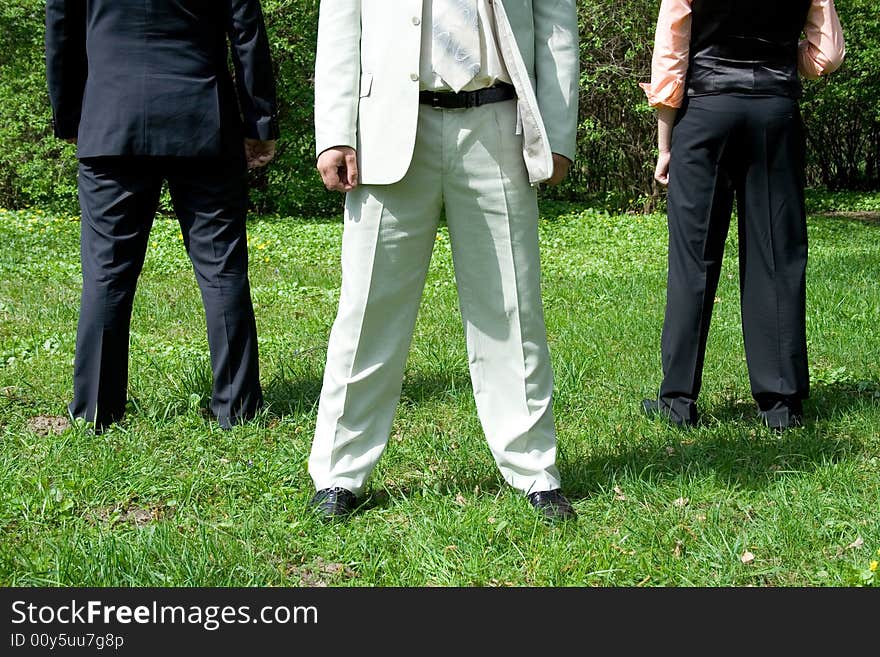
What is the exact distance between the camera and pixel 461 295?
3402mm

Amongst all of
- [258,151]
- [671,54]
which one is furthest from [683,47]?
[258,151]

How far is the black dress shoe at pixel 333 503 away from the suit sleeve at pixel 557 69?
1.34 meters

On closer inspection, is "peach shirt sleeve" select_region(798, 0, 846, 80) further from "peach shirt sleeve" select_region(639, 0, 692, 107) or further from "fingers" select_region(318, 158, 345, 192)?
"fingers" select_region(318, 158, 345, 192)

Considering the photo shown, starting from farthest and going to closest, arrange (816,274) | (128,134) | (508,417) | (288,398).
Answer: (816,274) < (288,398) < (128,134) < (508,417)

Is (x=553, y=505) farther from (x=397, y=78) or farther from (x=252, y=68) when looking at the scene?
(x=252, y=68)

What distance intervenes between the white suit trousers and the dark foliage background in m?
12.1

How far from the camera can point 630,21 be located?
50.5 ft

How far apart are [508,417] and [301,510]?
0.77 metres

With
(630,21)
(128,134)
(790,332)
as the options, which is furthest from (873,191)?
(128,134)

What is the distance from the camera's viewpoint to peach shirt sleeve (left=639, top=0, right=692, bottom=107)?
428 cm

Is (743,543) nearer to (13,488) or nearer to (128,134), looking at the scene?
(13,488)

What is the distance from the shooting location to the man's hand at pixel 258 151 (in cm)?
459

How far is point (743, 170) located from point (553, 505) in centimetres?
193

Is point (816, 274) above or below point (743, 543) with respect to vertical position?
below
